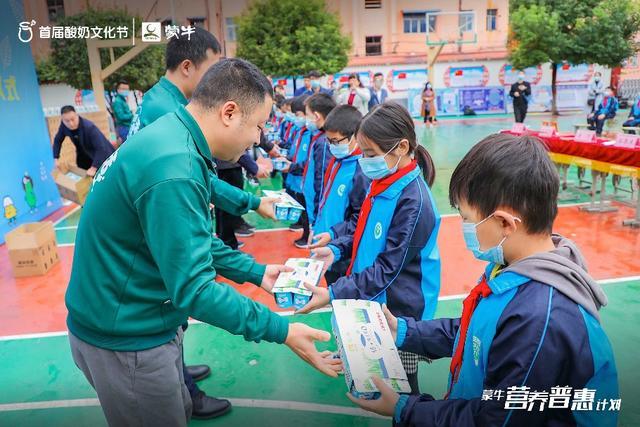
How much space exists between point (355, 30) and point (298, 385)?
80.1 ft

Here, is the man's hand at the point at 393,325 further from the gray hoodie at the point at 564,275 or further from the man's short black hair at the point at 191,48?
the man's short black hair at the point at 191,48

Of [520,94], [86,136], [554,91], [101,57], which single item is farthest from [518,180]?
[554,91]

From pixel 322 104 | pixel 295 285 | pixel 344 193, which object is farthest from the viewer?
pixel 322 104

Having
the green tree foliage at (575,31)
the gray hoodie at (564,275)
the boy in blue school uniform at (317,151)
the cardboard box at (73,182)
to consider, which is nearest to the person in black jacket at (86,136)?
the cardboard box at (73,182)

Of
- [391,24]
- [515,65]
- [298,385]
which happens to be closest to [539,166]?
[298,385]

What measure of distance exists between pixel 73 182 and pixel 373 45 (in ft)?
69.4

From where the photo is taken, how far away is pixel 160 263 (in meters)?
1.45

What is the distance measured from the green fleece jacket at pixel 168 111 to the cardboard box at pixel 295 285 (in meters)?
0.86

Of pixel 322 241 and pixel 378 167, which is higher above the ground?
pixel 378 167

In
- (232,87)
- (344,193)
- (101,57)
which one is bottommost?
(344,193)

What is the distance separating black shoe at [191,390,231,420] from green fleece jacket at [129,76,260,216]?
116 cm

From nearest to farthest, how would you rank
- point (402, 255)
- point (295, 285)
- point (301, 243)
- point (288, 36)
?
point (295, 285)
point (402, 255)
point (301, 243)
point (288, 36)

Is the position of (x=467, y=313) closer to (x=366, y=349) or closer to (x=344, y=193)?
(x=366, y=349)

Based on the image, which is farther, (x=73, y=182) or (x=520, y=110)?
(x=520, y=110)
